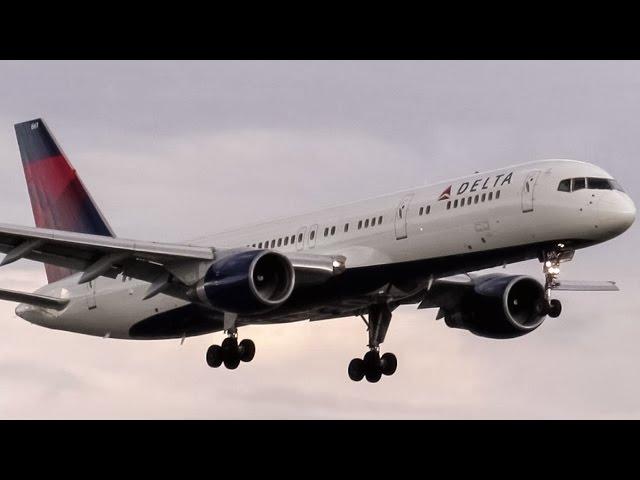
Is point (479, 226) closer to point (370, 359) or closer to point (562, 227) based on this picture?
point (562, 227)

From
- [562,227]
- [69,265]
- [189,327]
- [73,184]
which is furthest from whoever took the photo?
[73,184]

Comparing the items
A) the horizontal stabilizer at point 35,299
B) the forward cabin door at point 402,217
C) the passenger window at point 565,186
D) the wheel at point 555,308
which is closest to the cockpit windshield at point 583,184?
the passenger window at point 565,186

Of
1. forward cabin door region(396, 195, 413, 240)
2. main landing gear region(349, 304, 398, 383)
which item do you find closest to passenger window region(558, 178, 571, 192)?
forward cabin door region(396, 195, 413, 240)

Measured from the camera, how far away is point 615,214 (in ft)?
150

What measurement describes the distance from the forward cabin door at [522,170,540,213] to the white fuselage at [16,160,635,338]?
0.03m

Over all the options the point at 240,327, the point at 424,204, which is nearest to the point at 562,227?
the point at 424,204

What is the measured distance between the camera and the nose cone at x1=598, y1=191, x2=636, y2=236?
45656 millimetres

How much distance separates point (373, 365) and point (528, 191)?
1147 centimetres

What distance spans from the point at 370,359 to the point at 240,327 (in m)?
4.58

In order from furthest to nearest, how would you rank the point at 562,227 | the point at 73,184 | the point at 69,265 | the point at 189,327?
1. the point at 73,184
2. the point at 189,327
3. the point at 69,265
4. the point at 562,227

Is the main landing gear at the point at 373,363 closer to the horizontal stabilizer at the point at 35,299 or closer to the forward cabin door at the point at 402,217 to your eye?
the forward cabin door at the point at 402,217

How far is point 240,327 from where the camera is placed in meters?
55.6

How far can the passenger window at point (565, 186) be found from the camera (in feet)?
152

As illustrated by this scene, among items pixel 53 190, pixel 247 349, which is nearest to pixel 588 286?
pixel 247 349
